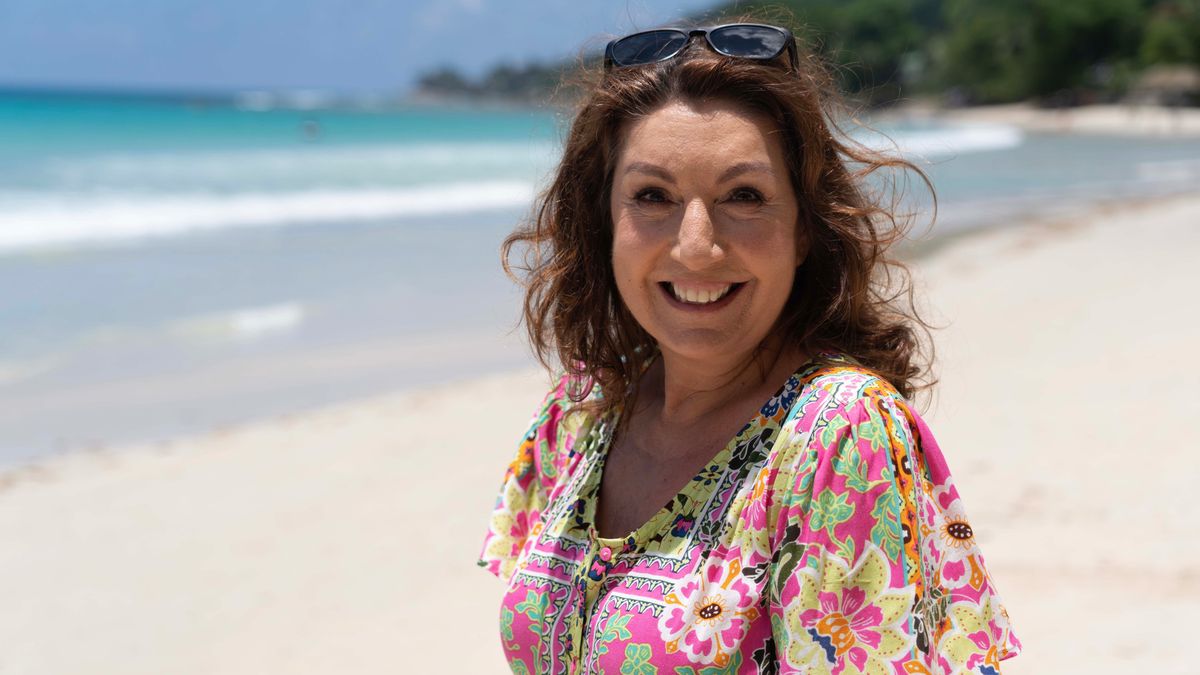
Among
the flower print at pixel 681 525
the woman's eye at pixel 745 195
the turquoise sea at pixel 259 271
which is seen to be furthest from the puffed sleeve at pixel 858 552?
the turquoise sea at pixel 259 271

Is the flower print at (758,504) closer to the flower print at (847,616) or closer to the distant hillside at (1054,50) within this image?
the flower print at (847,616)

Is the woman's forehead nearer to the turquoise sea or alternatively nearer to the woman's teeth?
the woman's teeth

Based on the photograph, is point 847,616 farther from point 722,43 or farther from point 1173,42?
point 1173,42

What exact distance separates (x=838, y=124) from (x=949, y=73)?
92616mm

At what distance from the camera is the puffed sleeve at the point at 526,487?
225 cm

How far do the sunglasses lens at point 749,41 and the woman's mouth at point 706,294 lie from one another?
0.36 metres

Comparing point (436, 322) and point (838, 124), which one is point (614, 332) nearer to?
point (838, 124)

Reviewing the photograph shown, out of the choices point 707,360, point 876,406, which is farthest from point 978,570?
point 707,360

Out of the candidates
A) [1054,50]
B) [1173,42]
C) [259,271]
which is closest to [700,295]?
[259,271]

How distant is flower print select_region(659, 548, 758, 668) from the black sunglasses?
77 cm

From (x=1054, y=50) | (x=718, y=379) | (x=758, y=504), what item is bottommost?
(x=1054, y=50)

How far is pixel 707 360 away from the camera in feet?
6.25

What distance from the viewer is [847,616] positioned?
60.2 inches

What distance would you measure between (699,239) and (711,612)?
55cm
